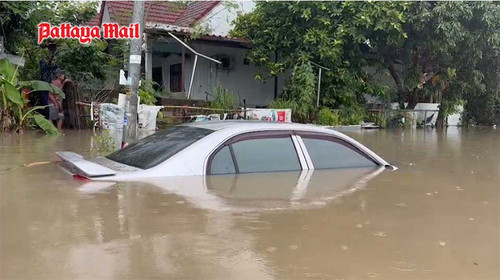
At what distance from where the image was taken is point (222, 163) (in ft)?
16.6

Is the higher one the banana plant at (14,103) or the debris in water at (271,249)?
the banana plant at (14,103)

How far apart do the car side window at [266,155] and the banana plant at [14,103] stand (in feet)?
25.7

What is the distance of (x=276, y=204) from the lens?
443 cm

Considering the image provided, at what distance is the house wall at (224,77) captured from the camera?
18297 mm

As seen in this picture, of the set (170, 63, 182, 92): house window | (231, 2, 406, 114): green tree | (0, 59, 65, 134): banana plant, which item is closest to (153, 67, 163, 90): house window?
(170, 63, 182, 92): house window

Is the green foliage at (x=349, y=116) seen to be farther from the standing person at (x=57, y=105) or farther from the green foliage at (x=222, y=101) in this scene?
the standing person at (x=57, y=105)

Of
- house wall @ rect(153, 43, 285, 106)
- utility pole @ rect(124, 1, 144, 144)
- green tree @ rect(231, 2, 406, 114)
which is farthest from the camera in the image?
house wall @ rect(153, 43, 285, 106)

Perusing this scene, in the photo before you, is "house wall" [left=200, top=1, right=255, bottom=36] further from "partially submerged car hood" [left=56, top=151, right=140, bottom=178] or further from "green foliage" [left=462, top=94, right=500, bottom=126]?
"partially submerged car hood" [left=56, top=151, right=140, bottom=178]

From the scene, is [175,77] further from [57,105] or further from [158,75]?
[57,105]

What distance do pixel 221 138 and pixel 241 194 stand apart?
2.12 feet

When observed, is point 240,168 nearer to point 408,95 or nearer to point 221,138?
point 221,138

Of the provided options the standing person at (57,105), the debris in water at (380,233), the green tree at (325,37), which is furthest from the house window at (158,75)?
the debris in water at (380,233)

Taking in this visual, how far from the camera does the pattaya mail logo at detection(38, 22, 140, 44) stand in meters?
14.7

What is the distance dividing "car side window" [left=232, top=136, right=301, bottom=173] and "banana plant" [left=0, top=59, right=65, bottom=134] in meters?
7.84
